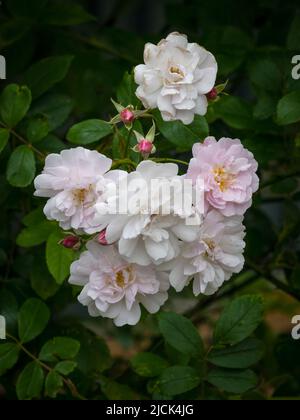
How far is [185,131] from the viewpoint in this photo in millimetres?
1511

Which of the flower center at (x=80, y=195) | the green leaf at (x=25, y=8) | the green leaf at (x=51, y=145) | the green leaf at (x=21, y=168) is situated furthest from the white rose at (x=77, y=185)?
the green leaf at (x=25, y=8)

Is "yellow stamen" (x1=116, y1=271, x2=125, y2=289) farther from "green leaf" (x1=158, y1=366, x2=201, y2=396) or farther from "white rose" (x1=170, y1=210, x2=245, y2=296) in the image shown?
"green leaf" (x1=158, y1=366, x2=201, y2=396)

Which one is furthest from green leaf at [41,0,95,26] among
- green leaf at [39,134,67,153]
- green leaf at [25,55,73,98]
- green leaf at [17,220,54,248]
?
green leaf at [17,220,54,248]

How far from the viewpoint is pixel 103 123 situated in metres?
1.50

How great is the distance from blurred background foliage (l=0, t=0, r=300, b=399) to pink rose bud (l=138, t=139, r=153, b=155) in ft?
0.53

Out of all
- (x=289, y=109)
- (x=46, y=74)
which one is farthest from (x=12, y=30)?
(x=289, y=109)

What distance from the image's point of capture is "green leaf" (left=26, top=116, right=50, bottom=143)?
66.9 inches

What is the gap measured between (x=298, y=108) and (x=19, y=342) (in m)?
0.73

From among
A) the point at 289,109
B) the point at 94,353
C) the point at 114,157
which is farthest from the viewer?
the point at 94,353

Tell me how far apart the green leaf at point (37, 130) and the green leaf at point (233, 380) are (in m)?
0.58

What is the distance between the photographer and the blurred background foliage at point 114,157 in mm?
1665

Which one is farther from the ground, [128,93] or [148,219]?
[128,93]

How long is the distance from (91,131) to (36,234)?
26cm

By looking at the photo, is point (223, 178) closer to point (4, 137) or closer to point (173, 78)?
point (173, 78)
